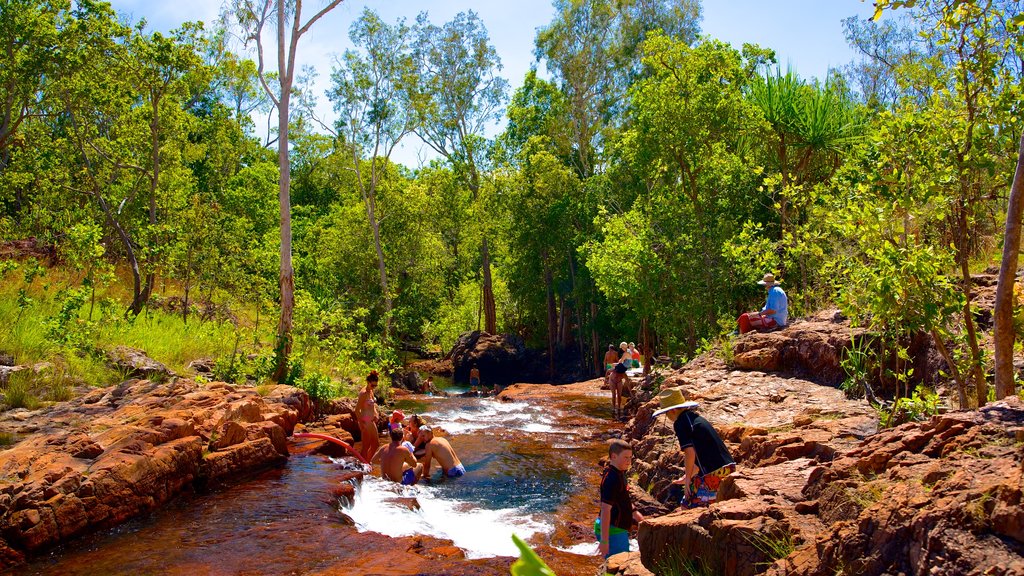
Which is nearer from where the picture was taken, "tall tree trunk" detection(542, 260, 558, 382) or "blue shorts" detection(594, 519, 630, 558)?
"blue shorts" detection(594, 519, 630, 558)

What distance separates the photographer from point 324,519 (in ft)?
29.2

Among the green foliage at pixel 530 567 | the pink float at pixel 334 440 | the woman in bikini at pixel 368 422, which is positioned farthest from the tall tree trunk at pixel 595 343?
the green foliage at pixel 530 567

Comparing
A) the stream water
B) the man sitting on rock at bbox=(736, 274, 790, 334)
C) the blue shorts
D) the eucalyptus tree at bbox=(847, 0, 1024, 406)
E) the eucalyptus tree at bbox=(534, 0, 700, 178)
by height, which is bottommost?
the stream water

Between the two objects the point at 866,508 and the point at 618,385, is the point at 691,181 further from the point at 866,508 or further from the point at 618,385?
the point at 866,508

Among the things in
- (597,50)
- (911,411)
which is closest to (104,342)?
(911,411)

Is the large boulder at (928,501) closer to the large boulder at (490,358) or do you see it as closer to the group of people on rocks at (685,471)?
the group of people on rocks at (685,471)

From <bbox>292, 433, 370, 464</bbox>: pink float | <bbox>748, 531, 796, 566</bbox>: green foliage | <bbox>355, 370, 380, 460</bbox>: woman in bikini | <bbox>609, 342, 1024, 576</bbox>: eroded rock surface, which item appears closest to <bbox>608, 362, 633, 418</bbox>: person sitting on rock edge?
<bbox>355, 370, 380, 460</bbox>: woman in bikini

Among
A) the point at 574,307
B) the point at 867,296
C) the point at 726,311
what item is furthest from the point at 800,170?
the point at 574,307

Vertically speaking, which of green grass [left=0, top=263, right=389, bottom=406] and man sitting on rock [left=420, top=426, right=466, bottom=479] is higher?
green grass [left=0, top=263, right=389, bottom=406]

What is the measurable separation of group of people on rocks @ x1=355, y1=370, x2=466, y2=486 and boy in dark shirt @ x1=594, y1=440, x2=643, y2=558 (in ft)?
16.9

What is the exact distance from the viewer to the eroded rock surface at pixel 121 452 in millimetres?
7320

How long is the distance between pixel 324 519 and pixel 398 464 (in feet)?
8.84

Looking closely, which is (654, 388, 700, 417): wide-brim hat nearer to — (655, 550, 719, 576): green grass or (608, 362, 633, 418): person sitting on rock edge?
(655, 550, 719, 576): green grass

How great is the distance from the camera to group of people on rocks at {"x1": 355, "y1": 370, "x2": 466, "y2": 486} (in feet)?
38.0
